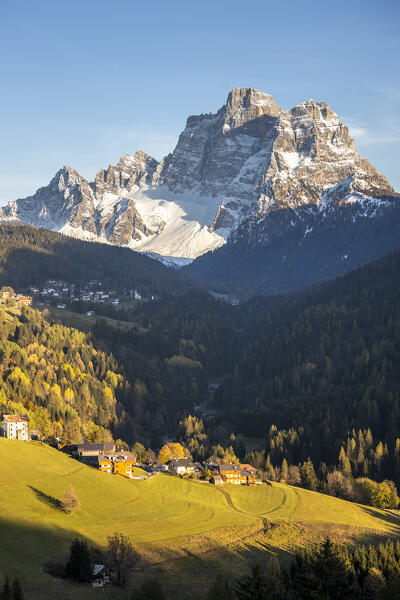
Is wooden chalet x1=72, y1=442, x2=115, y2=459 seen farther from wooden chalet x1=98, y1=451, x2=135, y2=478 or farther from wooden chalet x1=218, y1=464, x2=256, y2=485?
wooden chalet x1=218, y1=464, x2=256, y2=485

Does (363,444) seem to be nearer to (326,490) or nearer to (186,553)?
(326,490)

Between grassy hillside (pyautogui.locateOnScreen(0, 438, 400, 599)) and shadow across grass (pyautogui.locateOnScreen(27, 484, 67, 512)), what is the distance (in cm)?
14

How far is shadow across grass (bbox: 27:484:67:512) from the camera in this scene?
91.9 metres

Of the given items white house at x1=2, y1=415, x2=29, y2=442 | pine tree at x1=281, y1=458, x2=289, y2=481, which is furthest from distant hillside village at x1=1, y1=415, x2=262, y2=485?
pine tree at x1=281, y1=458, x2=289, y2=481

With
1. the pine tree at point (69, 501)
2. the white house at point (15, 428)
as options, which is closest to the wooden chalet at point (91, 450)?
the white house at point (15, 428)

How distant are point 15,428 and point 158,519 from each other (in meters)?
46.0

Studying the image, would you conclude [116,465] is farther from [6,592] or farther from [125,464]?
[6,592]

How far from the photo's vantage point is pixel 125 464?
117000 millimetres

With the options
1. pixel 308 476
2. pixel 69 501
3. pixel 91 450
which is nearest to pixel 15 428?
pixel 91 450

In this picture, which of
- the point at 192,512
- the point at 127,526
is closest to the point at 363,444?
the point at 192,512

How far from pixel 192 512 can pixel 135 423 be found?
300 ft

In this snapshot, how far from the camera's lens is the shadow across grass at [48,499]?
302 ft

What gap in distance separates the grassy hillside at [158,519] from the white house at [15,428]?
343 inches

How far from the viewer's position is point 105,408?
7461 inches
